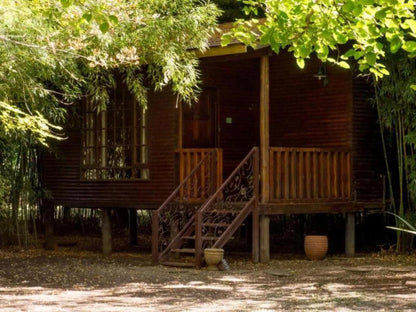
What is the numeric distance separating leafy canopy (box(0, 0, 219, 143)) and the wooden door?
4.15 ft

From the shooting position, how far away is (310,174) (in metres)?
14.1

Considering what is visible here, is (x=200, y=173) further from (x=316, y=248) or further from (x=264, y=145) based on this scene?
(x=316, y=248)

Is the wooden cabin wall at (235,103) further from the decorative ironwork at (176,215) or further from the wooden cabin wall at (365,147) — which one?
the wooden cabin wall at (365,147)


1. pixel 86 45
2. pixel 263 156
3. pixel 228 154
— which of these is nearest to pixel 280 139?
pixel 228 154

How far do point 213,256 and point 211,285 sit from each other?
1.62 metres

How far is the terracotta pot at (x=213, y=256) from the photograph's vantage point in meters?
12.4

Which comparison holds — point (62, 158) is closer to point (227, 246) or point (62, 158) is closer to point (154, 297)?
point (227, 246)

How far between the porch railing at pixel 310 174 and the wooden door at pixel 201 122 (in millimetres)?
1512

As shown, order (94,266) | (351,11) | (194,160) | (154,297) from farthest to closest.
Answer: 1. (194,160)
2. (94,266)
3. (154,297)
4. (351,11)

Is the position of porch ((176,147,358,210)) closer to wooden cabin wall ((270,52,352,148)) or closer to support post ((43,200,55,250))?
wooden cabin wall ((270,52,352,148))

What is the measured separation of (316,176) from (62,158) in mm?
4947

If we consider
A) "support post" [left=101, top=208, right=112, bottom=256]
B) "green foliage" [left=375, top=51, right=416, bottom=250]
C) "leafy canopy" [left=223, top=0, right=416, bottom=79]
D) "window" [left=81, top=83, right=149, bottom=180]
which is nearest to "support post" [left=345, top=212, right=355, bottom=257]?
"green foliage" [left=375, top=51, right=416, bottom=250]

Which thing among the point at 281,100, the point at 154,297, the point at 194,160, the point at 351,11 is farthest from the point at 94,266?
the point at 351,11

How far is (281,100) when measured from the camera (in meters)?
15.8
